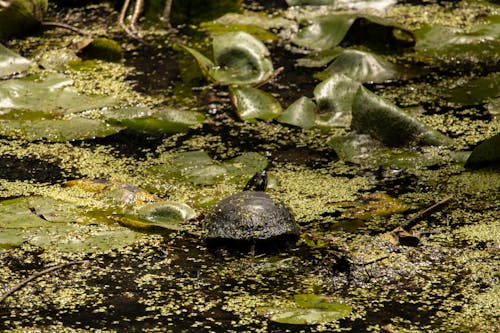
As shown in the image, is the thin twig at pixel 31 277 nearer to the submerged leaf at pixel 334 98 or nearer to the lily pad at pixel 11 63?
the submerged leaf at pixel 334 98

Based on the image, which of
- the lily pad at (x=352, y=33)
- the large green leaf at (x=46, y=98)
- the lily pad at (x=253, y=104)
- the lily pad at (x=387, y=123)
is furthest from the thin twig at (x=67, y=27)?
the lily pad at (x=387, y=123)

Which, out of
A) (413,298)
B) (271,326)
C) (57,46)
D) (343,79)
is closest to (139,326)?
(271,326)

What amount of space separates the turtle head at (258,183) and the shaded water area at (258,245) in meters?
0.05

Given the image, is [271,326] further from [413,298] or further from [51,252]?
[51,252]

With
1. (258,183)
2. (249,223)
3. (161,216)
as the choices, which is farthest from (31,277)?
(258,183)

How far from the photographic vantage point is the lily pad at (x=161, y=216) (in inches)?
95.2

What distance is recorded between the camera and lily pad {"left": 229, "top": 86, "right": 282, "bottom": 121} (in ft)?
10.3

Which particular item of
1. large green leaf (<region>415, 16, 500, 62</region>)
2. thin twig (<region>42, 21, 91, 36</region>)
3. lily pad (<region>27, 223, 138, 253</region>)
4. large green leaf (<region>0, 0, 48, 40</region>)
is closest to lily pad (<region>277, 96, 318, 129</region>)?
large green leaf (<region>415, 16, 500, 62</region>)

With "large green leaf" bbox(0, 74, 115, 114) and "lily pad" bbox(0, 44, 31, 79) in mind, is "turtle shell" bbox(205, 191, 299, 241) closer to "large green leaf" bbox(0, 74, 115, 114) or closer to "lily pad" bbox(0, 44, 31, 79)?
"large green leaf" bbox(0, 74, 115, 114)

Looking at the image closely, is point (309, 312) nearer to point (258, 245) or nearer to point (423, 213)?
point (258, 245)

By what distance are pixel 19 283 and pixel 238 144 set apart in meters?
1.01

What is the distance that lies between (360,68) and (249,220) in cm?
127

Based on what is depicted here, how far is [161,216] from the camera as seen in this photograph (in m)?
2.43

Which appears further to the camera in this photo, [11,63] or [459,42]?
[459,42]
